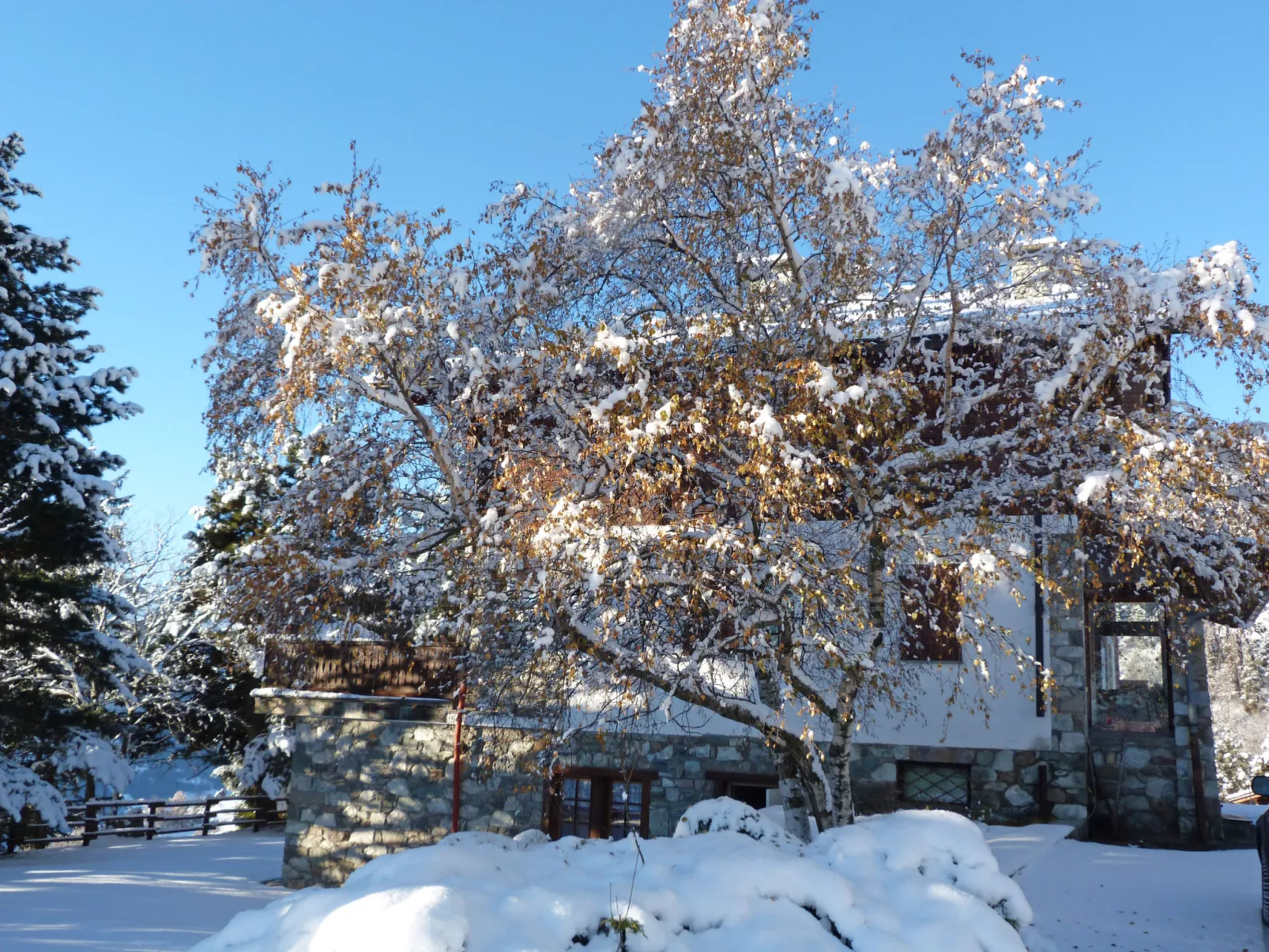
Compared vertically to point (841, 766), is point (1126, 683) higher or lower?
higher

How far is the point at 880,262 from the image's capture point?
30.9 feet

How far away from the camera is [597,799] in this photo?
1270cm

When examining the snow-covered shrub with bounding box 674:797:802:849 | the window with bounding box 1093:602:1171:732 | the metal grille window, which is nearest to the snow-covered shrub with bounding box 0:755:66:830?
the metal grille window

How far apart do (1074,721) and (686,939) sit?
8.39 metres

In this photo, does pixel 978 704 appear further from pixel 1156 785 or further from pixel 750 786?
pixel 750 786

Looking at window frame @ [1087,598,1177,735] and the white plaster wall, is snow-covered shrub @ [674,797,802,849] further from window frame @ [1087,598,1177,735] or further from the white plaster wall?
window frame @ [1087,598,1177,735]

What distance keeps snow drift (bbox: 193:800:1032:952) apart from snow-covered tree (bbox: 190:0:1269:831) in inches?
89.4

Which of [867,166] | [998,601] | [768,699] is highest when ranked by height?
[867,166]

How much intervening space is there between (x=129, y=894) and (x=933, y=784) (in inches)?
406

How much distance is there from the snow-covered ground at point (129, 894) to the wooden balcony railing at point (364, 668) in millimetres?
2808

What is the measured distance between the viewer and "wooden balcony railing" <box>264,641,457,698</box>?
1296 centimetres

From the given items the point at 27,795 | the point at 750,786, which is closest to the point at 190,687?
the point at 27,795

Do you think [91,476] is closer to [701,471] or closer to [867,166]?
[701,471]

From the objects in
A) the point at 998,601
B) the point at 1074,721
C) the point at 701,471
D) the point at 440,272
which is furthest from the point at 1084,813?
the point at 440,272
